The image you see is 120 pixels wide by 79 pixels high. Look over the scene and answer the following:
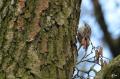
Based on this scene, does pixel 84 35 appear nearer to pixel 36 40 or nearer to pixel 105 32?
pixel 36 40

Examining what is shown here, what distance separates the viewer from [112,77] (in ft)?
4.54

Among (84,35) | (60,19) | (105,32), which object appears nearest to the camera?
(60,19)

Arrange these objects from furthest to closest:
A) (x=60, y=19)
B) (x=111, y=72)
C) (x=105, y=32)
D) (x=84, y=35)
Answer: (x=105, y=32) → (x=84, y=35) → (x=60, y=19) → (x=111, y=72)

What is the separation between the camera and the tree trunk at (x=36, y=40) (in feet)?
4.62

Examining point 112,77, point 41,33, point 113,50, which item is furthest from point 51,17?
point 113,50

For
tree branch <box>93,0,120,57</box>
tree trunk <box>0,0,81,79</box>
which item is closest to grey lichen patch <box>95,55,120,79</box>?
tree trunk <box>0,0,81,79</box>

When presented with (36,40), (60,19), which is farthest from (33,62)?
(60,19)

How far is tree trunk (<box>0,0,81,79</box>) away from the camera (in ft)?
4.62

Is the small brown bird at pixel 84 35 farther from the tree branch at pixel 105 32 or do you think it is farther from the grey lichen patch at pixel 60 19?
the tree branch at pixel 105 32

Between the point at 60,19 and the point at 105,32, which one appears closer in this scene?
the point at 60,19

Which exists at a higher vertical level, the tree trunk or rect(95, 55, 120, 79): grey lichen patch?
the tree trunk

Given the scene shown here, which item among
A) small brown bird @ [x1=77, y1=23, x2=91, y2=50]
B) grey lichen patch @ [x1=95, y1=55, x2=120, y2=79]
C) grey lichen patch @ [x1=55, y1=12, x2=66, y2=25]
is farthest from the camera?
small brown bird @ [x1=77, y1=23, x2=91, y2=50]

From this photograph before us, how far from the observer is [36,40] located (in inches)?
56.4

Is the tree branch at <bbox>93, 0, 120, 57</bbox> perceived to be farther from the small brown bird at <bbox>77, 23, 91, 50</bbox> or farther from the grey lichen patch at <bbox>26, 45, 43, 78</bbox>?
the grey lichen patch at <bbox>26, 45, 43, 78</bbox>
